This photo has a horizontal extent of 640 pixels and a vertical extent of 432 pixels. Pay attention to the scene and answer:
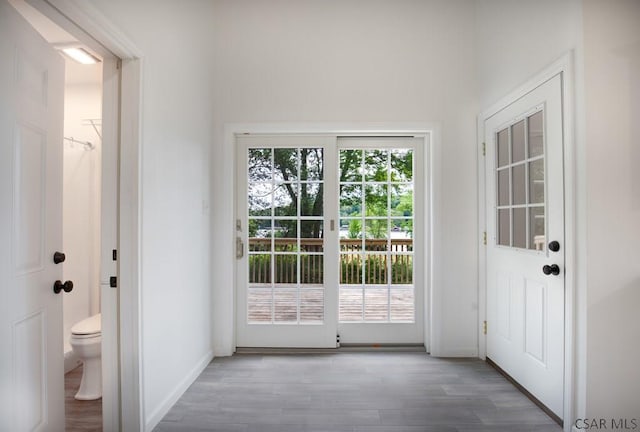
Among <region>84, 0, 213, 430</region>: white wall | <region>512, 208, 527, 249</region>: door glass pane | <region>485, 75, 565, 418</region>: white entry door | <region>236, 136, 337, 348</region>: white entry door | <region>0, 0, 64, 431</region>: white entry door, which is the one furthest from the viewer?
<region>236, 136, 337, 348</region>: white entry door

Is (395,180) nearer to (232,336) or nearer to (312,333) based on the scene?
(312,333)

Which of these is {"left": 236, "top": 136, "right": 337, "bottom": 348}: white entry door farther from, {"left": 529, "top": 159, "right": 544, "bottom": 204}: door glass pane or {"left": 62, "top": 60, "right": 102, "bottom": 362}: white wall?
{"left": 529, "top": 159, "right": 544, "bottom": 204}: door glass pane

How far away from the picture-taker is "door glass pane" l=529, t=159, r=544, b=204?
7.22 ft

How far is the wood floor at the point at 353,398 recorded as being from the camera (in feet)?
6.57

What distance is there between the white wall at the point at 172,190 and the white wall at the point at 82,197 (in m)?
1.00

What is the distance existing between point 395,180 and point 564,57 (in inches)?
60.1

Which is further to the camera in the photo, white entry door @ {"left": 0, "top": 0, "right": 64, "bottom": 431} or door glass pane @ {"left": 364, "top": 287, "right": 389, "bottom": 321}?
door glass pane @ {"left": 364, "top": 287, "right": 389, "bottom": 321}

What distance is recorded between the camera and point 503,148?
266 centimetres

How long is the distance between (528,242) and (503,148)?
771mm

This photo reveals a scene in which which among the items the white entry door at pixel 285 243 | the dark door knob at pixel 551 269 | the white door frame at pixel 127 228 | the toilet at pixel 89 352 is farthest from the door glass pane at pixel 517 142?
the toilet at pixel 89 352

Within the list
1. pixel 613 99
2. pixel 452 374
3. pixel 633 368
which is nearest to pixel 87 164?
pixel 452 374

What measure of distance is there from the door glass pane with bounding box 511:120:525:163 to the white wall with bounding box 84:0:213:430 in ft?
7.77

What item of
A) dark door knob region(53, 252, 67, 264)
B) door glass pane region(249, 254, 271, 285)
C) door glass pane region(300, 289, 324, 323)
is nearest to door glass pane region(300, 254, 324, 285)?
door glass pane region(300, 289, 324, 323)

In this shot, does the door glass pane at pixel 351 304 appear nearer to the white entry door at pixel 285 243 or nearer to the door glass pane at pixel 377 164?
the white entry door at pixel 285 243
